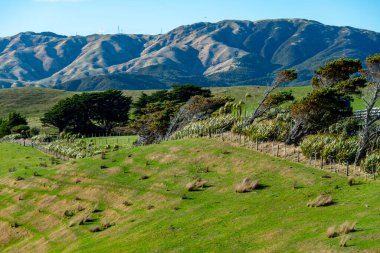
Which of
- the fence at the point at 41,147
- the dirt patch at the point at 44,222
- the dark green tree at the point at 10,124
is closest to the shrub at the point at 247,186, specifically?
the dirt patch at the point at 44,222

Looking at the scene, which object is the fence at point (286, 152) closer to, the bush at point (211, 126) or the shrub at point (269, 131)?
the bush at point (211, 126)

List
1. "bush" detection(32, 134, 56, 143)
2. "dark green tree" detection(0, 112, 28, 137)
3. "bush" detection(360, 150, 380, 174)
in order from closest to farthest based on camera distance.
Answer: "bush" detection(360, 150, 380, 174), "bush" detection(32, 134, 56, 143), "dark green tree" detection(0, 112, 28, 137)

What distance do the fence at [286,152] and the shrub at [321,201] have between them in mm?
6643

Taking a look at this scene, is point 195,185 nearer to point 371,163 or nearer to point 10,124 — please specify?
point 371,163

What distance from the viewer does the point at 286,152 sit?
45.5 meters

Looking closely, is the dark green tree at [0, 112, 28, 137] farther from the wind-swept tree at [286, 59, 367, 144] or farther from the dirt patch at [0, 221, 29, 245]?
the wind-swept tree at [286, 59, 367, 144]

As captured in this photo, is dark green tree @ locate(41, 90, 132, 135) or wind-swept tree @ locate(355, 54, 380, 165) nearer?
wind-swept tree @ locate(355, 54, 380, 165)

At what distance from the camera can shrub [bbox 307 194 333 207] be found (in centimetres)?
2955

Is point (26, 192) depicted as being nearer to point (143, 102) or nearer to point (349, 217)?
point (349, 217)

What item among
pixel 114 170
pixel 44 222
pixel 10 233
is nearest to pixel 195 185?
pixel 114 170

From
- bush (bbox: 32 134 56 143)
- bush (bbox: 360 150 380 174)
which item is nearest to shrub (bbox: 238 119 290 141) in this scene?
bush (bbox: 360 150 380 174)

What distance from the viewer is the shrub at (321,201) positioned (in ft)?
96.9

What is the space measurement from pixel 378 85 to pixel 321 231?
2261 centimetres

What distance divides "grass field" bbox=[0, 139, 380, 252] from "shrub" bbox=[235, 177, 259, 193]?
29.9 inches
